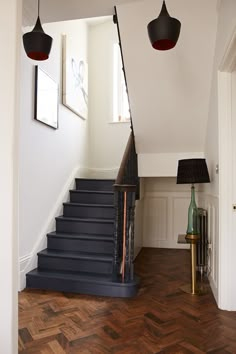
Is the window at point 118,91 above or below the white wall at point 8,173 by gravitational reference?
above

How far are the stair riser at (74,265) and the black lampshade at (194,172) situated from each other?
125 cm

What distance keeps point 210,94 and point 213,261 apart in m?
1.80

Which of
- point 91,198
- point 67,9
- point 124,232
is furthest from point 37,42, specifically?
point 91,198

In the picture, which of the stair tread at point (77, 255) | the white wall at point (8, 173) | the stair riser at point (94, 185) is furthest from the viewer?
the stair riser at point (94, 185)

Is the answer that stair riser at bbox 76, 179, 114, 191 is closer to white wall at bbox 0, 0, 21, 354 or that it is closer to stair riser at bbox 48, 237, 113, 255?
stair riser at bbox 48, 237, 113, 255

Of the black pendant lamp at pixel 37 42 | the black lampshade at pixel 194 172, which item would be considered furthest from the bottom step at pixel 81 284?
the black pendant lamp at pixel 37 42

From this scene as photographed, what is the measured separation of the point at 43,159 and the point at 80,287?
1.64 m

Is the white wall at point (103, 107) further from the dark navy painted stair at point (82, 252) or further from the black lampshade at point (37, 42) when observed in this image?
the black lampshade at point (37, 42)

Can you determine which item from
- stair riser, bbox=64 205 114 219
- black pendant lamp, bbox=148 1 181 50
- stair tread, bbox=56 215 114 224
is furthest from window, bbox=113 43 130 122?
black pendant lamp, bbox=148 1 181 50

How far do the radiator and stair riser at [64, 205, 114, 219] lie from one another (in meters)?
1.17

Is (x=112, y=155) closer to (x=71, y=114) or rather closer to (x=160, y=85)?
(x=71, y=114)

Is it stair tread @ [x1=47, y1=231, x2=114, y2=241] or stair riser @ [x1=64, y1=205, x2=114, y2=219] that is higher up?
stair riser @ [x1=64, y1=205, x2=114, y2=219]

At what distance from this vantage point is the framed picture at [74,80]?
14.0ft

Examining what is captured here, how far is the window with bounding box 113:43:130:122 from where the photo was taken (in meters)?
5.54
